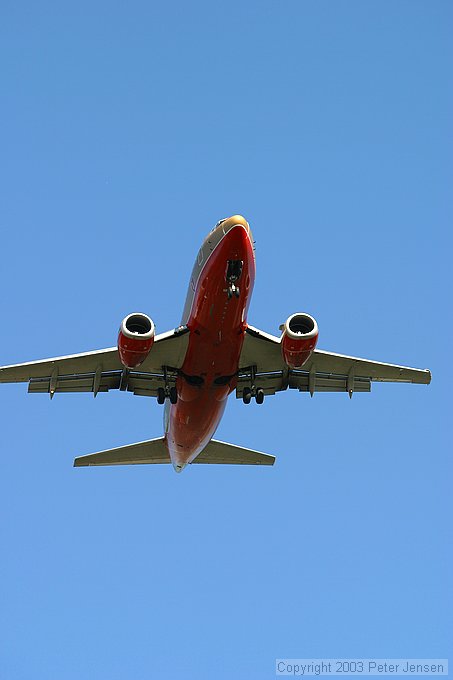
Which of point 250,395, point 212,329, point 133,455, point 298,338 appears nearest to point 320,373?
point 250,395

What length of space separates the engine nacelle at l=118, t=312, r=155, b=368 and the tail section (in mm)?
7459

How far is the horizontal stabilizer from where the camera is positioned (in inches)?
1284

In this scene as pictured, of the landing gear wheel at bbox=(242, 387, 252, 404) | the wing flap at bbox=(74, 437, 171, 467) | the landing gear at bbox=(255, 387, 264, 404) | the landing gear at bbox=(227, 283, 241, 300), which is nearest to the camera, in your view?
the landing gear at bbox=(227, 283, 241, 300)

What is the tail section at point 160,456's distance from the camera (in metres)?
32.6

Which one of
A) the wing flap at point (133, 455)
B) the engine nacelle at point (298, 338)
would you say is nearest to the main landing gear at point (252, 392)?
the engine nacelle at point (298, 338)

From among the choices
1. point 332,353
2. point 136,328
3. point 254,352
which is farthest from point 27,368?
point 332,353

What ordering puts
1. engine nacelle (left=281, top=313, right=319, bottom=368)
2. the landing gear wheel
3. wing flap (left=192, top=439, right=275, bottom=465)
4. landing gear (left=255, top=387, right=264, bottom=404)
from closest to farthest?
engine nacelle (left=281, top=313, right=319, bottom=368)
landing gear (left=255, top=387, right=264, bottom=404)
the landing gear wheel
wing flap (left=192, top=439, right=275, bottom=465)

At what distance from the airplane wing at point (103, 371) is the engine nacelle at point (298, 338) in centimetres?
280

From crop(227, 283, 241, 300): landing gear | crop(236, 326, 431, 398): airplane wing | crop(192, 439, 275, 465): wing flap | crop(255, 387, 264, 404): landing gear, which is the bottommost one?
crop(227, 283, 241, 300): landing gear

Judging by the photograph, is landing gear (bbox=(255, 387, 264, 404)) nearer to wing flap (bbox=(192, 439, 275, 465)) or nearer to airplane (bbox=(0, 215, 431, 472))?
airplane (bbox=(0, 215, 431, 472))

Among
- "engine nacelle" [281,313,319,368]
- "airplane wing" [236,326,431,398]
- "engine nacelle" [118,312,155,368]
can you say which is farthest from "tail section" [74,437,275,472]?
"engine nacelle" [281,313,319,368]

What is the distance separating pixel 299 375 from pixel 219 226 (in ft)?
23.9

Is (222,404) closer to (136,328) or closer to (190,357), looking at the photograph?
(190,357)

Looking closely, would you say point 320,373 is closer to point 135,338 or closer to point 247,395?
point 247,395
